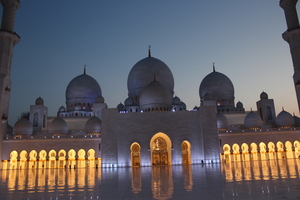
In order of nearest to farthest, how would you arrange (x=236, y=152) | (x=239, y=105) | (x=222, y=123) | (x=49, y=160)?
(x=49, y=160), (x=236, y=152), (x=222, y=123), (x=239, y=105)

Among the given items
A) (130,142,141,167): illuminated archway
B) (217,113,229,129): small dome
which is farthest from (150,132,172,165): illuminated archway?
(217,113,229,129): small dome

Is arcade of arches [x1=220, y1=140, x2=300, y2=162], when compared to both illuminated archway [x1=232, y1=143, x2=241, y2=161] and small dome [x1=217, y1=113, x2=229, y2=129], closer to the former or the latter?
illuminated archway [x1=232, y1=143, x2=241, y2=161]

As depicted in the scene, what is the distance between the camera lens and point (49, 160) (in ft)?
70.7

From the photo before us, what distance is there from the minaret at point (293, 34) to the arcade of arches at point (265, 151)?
4375mm

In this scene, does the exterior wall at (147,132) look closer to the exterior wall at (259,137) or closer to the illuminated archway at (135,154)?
the illuminated archway at (135,154)

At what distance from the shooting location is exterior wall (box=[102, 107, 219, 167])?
20406 mm

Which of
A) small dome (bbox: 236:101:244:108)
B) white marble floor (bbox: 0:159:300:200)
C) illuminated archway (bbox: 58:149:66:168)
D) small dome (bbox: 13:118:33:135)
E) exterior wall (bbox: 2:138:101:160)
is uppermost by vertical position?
small dome (bbox: 236:101:244:108)

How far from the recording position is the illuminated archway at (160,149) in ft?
68.3

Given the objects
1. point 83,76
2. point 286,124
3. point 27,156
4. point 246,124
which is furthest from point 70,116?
point 286,124

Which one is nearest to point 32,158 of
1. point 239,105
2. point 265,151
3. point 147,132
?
point 147,132

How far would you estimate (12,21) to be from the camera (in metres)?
23.3

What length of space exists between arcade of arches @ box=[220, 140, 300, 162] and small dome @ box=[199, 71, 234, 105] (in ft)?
30.4

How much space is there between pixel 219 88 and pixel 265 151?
1053 centimetres

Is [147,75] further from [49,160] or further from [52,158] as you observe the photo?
[49,160]
